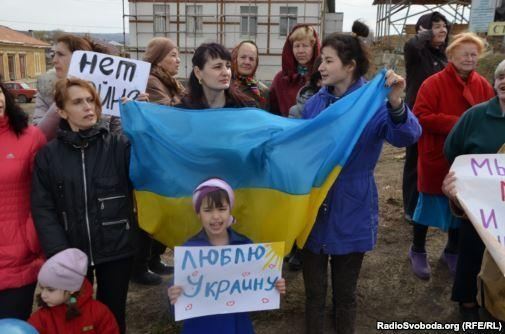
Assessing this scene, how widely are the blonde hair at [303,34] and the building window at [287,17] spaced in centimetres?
2183

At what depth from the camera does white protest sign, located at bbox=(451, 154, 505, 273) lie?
2537 millimetres

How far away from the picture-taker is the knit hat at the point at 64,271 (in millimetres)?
2215

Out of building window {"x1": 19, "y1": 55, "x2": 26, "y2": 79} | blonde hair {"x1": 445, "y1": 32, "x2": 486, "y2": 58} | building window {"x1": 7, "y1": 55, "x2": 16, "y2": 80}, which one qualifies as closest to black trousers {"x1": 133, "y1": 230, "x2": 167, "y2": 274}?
blonde hair {"x1": 445, "y1": 32, "x2": 486, "y2": 58}

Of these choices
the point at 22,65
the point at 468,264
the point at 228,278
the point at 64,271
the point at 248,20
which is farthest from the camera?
the point at 22,65

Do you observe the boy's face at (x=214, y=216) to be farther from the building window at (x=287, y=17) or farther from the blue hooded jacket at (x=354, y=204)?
the building window at (x=287, y=17)

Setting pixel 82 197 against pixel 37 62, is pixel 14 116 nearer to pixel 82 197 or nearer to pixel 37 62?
pixel 82 197

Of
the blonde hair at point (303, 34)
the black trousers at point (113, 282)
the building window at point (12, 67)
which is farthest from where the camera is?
the building window at point (12, 67)

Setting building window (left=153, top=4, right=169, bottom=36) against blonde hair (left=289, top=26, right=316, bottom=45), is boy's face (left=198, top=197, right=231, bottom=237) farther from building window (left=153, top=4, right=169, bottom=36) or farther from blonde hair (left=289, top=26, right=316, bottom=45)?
building window (left=153, top=4, right=169, bottom=36)

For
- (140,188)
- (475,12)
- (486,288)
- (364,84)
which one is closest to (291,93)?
(364,84)

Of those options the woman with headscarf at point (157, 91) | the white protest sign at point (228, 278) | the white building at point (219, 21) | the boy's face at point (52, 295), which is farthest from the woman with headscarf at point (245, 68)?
the white building at point (219, 21)

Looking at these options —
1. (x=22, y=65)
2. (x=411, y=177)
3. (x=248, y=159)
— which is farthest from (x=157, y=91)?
(x=22, y=65)

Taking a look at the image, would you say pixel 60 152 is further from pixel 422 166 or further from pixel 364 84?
pixel 422 166

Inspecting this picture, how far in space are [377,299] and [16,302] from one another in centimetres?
266

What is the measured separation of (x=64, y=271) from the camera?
2213mm
